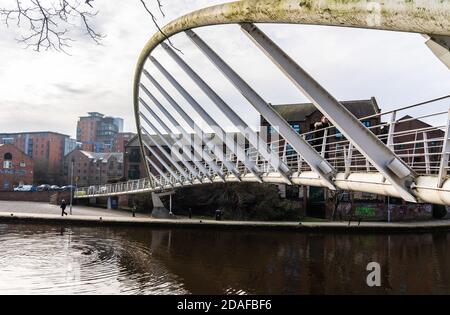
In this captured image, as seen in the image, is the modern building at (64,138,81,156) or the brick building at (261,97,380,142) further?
the modern building at (64,138,81,156)

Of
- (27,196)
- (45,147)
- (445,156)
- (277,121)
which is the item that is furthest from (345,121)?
(45,147)

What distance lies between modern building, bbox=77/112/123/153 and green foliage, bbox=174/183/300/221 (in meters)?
111

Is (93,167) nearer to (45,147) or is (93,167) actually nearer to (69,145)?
(45,147)

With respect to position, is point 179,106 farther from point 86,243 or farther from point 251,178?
point 86,243

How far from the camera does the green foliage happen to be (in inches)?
1244

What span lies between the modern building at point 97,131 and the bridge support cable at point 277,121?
136 meters

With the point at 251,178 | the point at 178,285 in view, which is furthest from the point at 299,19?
the point at 251,178

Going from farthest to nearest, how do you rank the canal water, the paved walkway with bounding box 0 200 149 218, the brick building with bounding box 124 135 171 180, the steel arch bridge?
the brick building with bounding box 124 135 171 180 → the paved walkway with bounding box 0 200 149 218 → the canal water → the steel arch bridge

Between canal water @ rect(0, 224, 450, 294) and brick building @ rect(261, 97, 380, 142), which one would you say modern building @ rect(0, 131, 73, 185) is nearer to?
brick building @ rect(261, 97, 380, 142)

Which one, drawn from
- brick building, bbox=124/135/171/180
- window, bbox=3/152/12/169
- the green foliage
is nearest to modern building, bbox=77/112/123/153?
window, bbox=3/152/12/169
